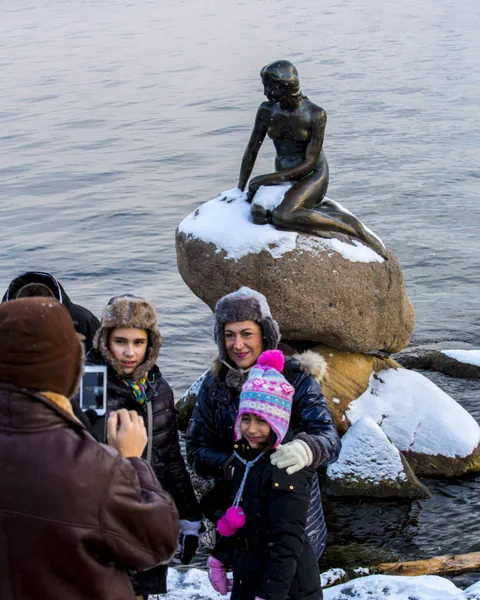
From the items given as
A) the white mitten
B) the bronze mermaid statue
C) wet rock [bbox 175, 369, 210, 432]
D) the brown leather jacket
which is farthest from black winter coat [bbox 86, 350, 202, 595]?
wet rock [bbox 175, 369, 210, 432]

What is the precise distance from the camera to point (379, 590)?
225 inches

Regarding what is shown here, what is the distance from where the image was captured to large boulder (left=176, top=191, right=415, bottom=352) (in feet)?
27.8

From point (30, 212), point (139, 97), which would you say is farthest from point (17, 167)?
point (139, 97)

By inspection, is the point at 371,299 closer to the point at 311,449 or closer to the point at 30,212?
the point at 311,449

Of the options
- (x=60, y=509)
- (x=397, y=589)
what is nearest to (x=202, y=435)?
(x=397, y=589)

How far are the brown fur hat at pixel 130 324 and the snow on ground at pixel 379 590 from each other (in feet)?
5.84

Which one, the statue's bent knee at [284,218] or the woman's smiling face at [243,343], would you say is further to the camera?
the statue's bent knee at [284,218]

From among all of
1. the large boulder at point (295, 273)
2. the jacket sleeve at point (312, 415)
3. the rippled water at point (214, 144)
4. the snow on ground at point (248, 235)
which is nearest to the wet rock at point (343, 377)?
the large boulder at point (295, 273)

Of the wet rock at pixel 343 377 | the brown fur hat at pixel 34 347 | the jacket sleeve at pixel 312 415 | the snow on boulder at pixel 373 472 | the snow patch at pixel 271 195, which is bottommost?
the snow on boulder at pixel 373 472

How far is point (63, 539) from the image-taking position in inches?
114

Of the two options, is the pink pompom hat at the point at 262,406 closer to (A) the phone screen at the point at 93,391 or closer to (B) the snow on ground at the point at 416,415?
(A) the phone screen at the point at 93,391

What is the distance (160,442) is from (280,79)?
4179 millimetres

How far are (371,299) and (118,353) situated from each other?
14.7 feet

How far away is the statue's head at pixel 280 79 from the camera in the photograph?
823 cm
